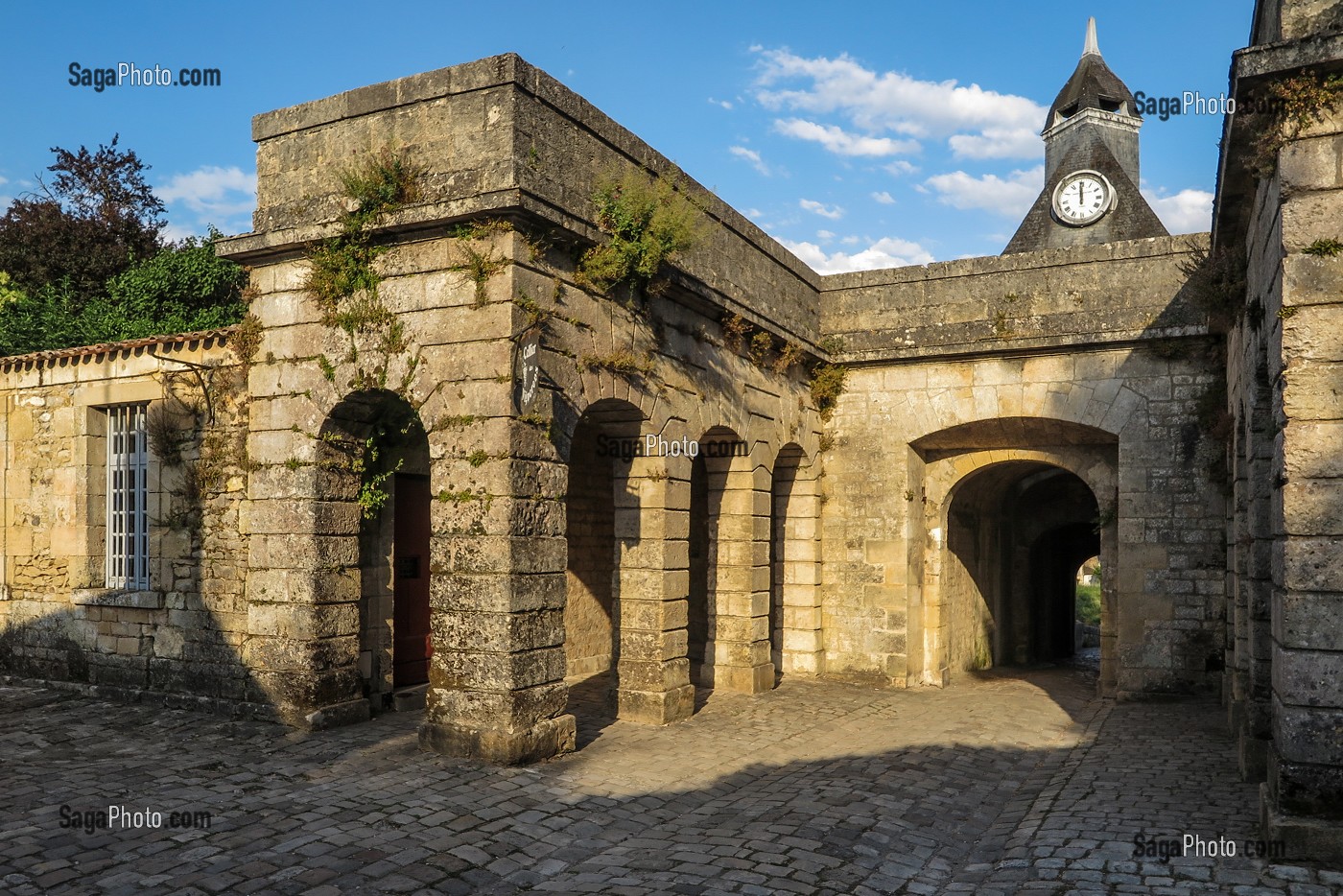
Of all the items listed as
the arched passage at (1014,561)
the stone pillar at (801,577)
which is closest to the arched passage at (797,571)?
the stone pillar at (801,577)

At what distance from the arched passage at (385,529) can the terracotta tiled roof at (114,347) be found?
1.50 m

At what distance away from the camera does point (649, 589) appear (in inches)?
324

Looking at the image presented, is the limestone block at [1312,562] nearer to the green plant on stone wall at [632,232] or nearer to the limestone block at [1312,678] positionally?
the limestone block at [1312,678]

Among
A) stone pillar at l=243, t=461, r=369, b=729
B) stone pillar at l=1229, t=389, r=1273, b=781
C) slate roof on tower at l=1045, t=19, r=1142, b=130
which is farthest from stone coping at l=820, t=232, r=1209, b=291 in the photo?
slate roof on tower at l=1045, t=19, r=1142, b=130

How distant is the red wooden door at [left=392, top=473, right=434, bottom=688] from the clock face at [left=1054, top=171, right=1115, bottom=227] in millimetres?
23352

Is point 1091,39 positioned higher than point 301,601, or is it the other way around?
point 1091,39

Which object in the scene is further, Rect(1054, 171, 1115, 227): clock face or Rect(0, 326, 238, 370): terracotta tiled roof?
Rect(1054, 171, 1115, 227): clock face

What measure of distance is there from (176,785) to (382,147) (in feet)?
14.7

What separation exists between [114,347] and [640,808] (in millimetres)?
6656

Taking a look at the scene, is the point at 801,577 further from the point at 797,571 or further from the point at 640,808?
the point at 640,808

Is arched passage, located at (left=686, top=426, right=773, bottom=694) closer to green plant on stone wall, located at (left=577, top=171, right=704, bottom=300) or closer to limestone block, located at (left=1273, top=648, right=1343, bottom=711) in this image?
green plant on stone wall, located at (left=577, top=171, right=704, bottom=300)

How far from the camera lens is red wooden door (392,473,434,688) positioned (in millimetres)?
8773

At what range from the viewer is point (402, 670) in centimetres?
881
